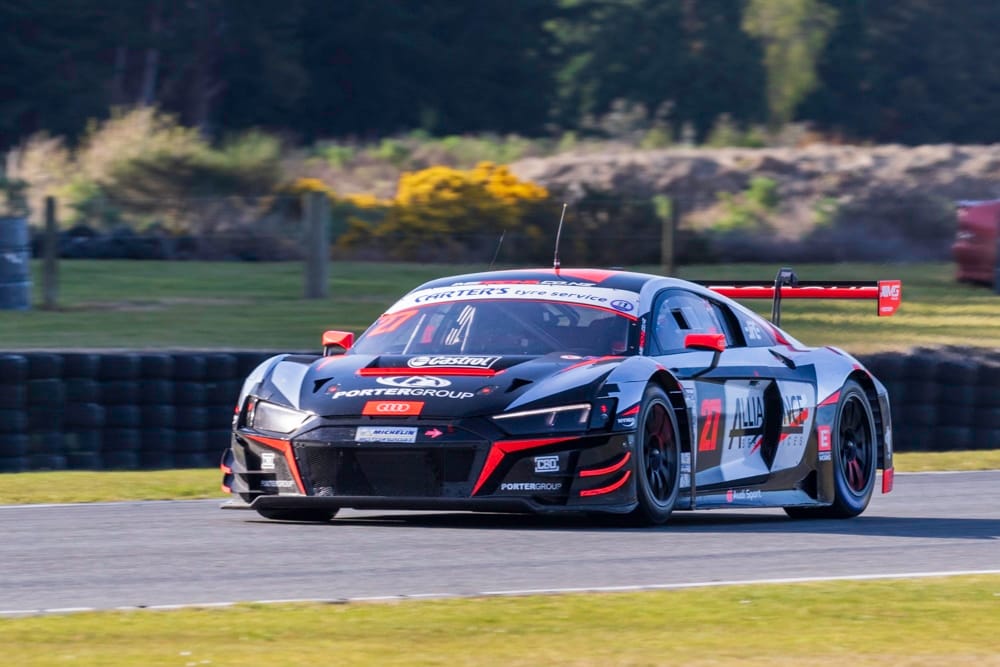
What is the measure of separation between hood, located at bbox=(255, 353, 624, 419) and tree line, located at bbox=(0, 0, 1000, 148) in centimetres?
4281

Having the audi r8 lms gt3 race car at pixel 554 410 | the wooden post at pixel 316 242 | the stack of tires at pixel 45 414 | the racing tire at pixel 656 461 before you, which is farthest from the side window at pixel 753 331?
the wooden post at pixel 316 242

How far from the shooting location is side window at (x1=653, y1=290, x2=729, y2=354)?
30.9 feet

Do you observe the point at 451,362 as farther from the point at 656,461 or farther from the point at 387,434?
the point at 656,461

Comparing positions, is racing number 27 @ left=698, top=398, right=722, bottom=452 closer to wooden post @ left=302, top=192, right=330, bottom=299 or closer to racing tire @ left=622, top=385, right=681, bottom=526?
racing tire @ left=622, top=385, right=681, bottom=526

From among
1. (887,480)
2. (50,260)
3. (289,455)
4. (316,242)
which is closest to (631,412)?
(289,455)

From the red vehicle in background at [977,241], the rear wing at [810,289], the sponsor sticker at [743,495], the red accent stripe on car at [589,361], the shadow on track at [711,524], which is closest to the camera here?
the red accent stripe on car at [589,361]

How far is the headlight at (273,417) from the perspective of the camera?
338 inches

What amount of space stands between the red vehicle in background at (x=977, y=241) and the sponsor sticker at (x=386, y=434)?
53.9 ft

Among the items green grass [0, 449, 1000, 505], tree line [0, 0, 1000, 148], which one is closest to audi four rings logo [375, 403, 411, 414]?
green grass [0, 449, 1000, 505]

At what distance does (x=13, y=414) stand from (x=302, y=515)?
4441mm

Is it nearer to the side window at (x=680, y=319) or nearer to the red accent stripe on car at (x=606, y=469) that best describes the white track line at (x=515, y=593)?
the red accent stripe on car at (x=606, y=469)

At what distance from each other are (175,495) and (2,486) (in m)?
1.17

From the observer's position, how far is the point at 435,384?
28.2ft

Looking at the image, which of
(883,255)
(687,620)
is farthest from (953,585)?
(883,255)
